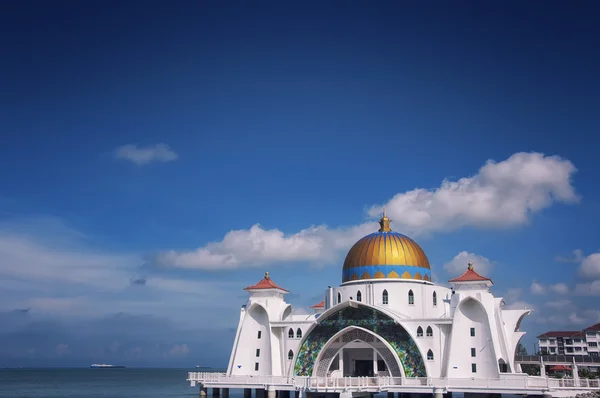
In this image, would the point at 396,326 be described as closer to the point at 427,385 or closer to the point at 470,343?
the point at 427,385

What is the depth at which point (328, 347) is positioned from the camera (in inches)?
1570

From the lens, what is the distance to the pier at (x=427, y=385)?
33.5m

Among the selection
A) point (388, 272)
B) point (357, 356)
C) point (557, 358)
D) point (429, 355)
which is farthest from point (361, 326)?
point (557, 358)

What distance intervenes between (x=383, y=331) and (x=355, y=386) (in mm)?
4120

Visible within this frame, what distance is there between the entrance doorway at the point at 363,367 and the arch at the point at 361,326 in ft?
13.1

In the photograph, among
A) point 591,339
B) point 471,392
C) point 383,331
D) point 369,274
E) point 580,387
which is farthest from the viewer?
point 591,339

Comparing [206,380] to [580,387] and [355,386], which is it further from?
[580,387]

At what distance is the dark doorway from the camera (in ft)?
137

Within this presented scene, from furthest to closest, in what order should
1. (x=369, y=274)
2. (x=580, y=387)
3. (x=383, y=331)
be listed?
(x=369, y=274) < (x=383, y=331) < (x=580, y=387)

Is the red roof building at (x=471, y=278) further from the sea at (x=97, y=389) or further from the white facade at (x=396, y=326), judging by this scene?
the sea at (x=97, y=389)

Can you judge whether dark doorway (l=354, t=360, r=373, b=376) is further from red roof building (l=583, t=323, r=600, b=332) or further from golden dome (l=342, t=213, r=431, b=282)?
red roof building (l=583, t=323, r=600, b=332)

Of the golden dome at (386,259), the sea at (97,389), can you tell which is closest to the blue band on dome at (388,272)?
the golden dome at (386,259)

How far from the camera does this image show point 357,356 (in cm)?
4188

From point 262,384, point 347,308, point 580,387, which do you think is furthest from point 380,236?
point 580,387
